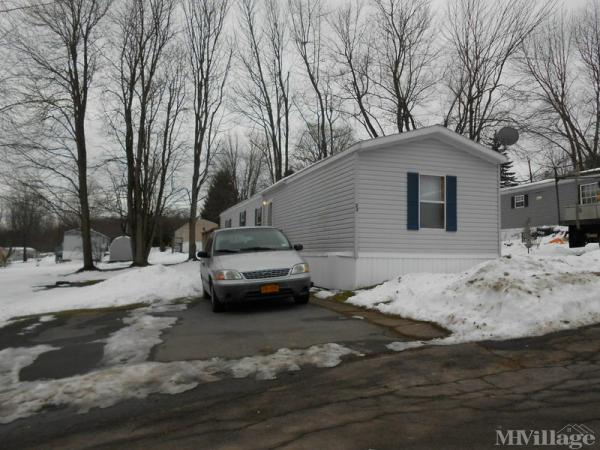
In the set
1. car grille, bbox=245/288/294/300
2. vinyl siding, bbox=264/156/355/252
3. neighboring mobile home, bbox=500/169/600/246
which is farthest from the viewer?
neighboring mobile home, bbox=500/169/600/246

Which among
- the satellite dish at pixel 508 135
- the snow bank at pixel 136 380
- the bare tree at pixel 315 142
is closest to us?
the snow bank at pixel 136 380

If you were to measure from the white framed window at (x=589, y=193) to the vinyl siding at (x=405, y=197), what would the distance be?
41.6ft

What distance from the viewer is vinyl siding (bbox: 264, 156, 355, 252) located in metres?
10.8

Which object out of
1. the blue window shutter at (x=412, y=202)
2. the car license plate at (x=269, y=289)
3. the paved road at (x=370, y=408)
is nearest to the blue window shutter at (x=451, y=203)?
the blue window shutter at (x=412, y=202)

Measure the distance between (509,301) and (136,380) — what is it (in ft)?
15.8

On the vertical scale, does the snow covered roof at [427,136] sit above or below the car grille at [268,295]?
above

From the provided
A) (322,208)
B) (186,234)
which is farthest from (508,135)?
(186,234)

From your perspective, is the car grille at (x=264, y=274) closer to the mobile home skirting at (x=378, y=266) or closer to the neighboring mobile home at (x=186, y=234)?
the mobile home skirting at (x=378, y=266)

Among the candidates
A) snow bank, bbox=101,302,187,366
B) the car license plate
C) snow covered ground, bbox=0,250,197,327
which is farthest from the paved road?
snow covered ground, bbox=0,250,197,327

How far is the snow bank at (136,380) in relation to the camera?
361 centimetres

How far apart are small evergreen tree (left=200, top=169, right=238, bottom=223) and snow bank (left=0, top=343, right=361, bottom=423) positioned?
4620 centimetres

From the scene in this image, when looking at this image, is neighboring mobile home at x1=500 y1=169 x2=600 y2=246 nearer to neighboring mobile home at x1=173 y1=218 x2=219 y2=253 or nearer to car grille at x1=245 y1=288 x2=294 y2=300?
car grille at x1=245 y1=288 x2=294 y2=300

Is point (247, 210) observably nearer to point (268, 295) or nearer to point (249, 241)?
point (249, 241)

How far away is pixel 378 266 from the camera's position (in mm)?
10414
